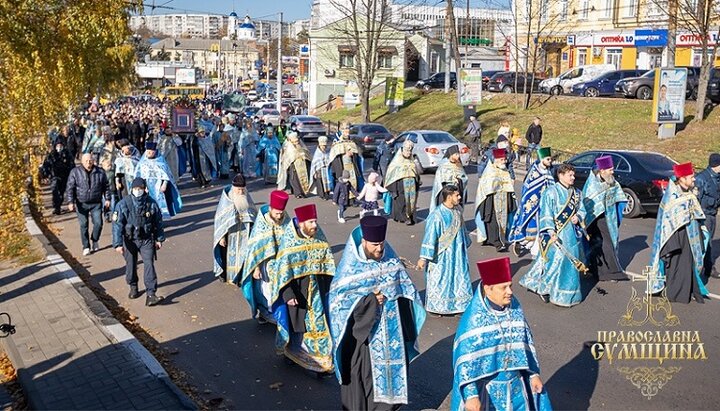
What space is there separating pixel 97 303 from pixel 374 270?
5129 millimetres

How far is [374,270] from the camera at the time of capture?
259 inches

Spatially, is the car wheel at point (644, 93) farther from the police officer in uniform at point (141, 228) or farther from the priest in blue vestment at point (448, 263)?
the police officer in uniform at point (141, 228)

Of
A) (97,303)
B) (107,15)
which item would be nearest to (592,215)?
(97,303)

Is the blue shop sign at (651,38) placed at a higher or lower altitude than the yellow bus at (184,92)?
higher

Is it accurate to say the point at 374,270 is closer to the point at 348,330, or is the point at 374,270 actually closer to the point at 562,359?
the point at 348,330

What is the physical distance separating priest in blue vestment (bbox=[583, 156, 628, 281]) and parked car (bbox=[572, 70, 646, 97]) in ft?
85.0

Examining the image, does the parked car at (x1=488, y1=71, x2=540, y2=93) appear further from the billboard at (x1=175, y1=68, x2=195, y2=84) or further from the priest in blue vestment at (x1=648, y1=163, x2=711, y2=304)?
the billboard at (x1=175, y1=68, x2=195, y2=84)

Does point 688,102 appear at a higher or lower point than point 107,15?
lower

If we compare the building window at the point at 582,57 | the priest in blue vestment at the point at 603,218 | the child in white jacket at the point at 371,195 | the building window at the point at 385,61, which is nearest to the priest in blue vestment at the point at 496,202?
the priest in blue vestment at the point at 603,218

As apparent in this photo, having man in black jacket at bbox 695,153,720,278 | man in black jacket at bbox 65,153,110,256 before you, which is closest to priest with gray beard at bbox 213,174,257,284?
man in black jacket at bbox 65,153,110,256

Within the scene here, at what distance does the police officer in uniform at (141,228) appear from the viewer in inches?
417

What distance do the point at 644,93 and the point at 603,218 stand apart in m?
23.8

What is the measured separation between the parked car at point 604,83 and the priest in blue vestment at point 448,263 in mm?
28300

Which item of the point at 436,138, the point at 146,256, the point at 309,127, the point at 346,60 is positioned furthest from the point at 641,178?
the point at 346,60
